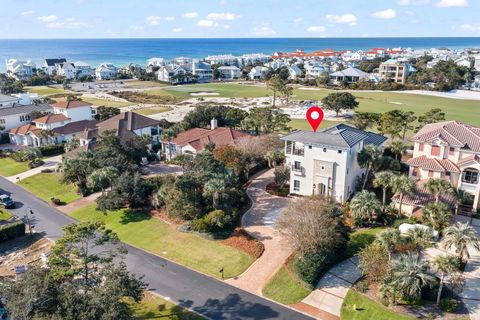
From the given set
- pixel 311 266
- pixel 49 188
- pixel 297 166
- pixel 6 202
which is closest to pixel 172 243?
pixel 311 266

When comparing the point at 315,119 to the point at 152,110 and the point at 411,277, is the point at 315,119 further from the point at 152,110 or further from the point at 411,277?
the point at 152,110

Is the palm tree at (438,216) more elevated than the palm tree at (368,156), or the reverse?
the palm tree at (368,156)

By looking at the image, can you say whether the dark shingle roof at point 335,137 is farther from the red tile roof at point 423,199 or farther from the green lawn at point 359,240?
the green lawn at point 359,240

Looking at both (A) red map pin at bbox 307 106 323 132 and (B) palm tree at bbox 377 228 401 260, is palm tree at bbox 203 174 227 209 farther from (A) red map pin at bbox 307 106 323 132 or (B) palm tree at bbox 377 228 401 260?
(B) palm tree at bbox 377 228 401 260

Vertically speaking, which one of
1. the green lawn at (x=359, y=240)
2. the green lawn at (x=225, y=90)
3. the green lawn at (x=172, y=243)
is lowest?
the green lawn at (x=172, y=243)

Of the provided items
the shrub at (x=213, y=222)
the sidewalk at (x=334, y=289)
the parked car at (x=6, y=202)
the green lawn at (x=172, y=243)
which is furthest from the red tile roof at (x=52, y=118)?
the sidewalk at (x=334, y=289)

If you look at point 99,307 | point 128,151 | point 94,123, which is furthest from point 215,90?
point 99,307
